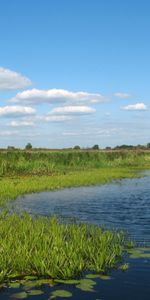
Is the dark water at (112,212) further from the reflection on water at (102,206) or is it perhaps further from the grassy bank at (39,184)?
the grassy bank at (39,184)

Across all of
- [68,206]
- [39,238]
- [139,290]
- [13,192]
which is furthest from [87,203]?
[139,290]

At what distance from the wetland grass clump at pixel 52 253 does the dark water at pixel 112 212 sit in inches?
22.0

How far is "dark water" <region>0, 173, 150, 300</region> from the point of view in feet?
38.9

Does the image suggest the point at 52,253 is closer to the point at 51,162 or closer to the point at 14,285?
the point at 14,285

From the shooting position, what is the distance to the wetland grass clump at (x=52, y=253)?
1254 cm

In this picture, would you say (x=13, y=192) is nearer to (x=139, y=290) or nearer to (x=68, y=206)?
(x=68, y=206)

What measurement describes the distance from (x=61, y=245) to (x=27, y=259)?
4.66 feet

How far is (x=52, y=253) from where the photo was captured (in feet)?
42.3

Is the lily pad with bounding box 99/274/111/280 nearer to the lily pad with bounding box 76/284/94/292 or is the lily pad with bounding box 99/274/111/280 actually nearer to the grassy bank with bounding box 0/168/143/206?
the lily pad with bounding box 76/284/94/292

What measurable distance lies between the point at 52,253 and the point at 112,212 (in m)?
12.8

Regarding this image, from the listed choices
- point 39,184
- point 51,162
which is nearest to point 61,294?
point 39,184

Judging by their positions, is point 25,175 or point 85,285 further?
point 25,175

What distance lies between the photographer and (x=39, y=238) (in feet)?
46.9

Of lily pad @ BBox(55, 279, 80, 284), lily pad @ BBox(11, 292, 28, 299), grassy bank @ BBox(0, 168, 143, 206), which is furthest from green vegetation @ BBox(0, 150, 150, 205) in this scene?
lily pad @ BBox(11, 292, 28, 299)
